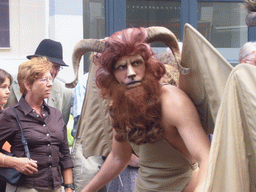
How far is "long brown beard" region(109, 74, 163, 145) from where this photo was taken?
218 centimetres

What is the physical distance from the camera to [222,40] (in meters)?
7.36

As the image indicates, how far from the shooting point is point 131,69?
2178 mm

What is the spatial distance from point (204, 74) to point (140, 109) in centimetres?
38

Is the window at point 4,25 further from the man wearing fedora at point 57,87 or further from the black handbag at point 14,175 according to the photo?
the black handbag at point 14,175

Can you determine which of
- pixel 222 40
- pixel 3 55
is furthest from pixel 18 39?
pixel 222 40

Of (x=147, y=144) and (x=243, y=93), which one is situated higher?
(x=243, y=93)

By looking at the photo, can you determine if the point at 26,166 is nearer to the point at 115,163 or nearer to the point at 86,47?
the point at 115,163

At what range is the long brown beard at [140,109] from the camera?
218 centimetres

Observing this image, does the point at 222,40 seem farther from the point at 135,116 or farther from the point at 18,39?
the point at 135,116

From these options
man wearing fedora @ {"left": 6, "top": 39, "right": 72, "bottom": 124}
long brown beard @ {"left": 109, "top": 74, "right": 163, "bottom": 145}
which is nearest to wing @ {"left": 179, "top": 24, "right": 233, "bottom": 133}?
long brown beard @ {"left": 109, "top": 74, "right": 163, "bottom": 145}

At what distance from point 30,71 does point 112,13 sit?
3518mm

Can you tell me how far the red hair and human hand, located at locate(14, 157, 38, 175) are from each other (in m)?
1.11

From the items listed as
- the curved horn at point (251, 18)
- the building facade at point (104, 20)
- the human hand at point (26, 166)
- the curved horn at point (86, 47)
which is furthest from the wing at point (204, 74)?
the building facade at point (104, 20)

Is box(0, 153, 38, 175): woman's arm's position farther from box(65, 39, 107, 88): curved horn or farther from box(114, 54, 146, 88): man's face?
box(114, 54, 146, 88): man's face
